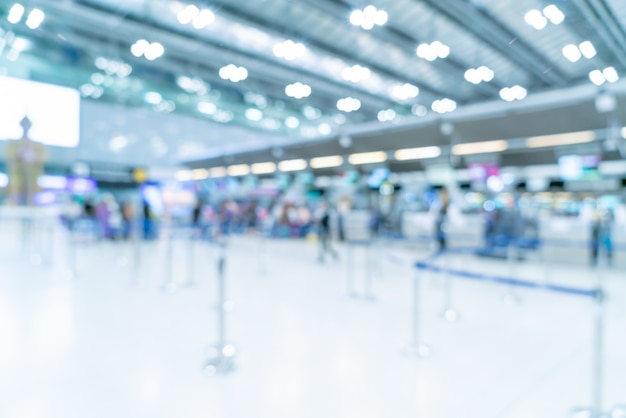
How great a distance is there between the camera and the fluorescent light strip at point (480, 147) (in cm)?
904

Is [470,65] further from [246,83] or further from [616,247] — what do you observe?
[616,247]

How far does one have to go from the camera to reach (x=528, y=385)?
2.26 meters

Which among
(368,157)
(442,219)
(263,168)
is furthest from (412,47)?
(263,168)

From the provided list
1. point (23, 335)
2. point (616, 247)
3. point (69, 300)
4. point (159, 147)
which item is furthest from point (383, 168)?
point (23, 335)

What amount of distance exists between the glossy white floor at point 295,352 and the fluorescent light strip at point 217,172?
11.4 metres

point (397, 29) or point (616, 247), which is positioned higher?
point (397, 29)

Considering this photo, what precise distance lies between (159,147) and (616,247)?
43.0ft

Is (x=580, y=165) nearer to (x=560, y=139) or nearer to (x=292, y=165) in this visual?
(x=560, y=139)

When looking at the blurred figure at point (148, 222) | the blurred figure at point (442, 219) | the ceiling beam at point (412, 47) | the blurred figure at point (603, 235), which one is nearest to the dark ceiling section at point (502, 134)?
the blurred figure at point (603, 235)

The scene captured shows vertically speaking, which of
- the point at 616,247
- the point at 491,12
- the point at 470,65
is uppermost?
the point at 491,12

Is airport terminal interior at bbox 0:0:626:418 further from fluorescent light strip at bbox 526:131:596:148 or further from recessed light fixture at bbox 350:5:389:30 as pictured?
fluorescent light strip at bbox 526:131:596:148

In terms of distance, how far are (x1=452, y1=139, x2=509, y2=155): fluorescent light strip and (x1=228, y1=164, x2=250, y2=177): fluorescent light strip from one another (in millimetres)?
8900

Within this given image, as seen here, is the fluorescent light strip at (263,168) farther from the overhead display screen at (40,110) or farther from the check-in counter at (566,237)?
the overhead display screen at (40,110)

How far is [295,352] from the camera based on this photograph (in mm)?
2734
